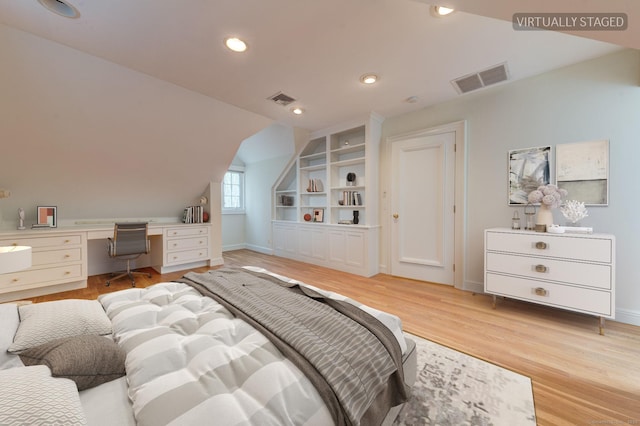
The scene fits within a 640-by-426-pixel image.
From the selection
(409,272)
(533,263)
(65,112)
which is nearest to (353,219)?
(409,272)

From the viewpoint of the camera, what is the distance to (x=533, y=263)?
233cm

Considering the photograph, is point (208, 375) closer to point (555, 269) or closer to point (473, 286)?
point (555, 269)

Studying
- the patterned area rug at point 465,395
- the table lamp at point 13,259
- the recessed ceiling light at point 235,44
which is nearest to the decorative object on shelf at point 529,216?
the patterned area rug at point 465,395

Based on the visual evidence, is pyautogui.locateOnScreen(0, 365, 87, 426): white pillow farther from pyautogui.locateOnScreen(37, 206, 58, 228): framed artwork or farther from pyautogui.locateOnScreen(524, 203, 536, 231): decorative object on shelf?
pyautogui.locateOnScreen(37, 206, 58, 228): framed artwork

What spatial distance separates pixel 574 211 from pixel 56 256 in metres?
5.79

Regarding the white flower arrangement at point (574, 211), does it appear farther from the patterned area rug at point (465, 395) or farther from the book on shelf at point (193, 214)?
the book on shelf at point (193, 214)

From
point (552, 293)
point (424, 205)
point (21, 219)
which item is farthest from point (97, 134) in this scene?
point (552, 293)

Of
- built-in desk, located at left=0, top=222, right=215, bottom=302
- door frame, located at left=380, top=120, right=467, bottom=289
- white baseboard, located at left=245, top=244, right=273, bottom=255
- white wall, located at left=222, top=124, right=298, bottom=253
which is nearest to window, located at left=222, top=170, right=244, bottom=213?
white wall, located at left=222, top=124, right=298, bottom=253

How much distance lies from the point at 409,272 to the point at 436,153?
1757 mm

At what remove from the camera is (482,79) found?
2.65 meters

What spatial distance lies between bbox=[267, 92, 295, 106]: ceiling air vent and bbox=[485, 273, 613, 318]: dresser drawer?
3.11m

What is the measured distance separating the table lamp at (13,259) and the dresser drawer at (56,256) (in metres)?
2.29

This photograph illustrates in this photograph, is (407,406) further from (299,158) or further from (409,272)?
(299,158)

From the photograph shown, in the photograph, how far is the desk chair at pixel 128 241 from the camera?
3270 millimetres
